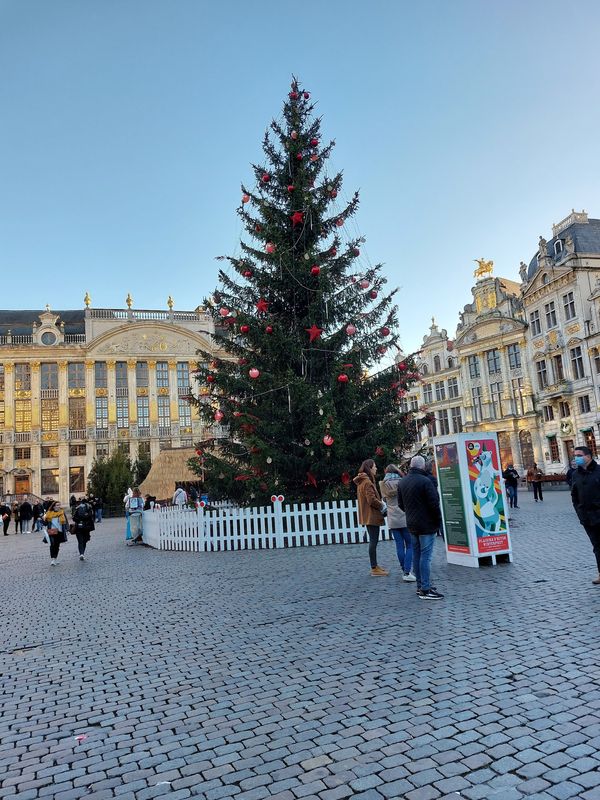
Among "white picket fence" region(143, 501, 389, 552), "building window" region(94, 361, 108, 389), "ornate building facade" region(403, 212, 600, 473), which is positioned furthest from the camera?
"building window" region(94, 361, 108, 389)

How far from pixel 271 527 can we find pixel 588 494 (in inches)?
340

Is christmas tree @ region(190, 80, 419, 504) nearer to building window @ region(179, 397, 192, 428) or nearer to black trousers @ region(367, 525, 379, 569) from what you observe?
black trousers @ region(367, 525, 379, 569)

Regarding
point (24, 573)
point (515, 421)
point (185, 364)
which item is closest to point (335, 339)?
→ point (24, 573)

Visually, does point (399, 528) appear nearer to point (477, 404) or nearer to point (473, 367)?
point (477, 404)

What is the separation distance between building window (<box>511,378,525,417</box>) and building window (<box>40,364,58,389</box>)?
47.4 metres

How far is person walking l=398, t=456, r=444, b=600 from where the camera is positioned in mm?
7199

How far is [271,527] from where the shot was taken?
14.5m

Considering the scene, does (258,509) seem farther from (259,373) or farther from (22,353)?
(22,353)

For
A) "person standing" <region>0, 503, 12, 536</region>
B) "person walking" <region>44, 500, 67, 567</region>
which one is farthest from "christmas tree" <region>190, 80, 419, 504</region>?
"person standing" <region>0, 503, 12, 536</region>

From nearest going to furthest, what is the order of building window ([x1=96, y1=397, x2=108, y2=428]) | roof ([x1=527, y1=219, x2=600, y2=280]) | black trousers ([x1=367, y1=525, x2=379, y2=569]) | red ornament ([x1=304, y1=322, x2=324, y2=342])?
black trousers ([x1=367, y1=525, x2=379, y2=569]) → red ornament ([x1=304, y1=322, x2=324, y2=342]) → roof ([x1=527, y1=219, x2=600, y2=280]) → building window ([x1=96, y1=397, x2=108, y2=428])

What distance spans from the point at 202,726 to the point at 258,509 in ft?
36.1

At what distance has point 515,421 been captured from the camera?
168 ft

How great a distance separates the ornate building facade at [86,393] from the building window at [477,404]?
2880cm

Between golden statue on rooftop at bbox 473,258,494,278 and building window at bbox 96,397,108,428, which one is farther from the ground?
golden statue on rooftop at bbox 473,258,494,278
